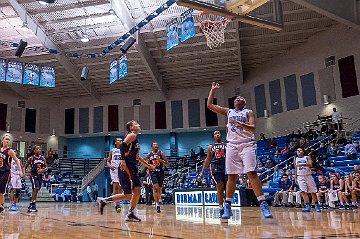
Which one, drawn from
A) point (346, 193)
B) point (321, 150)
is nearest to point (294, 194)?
point (346, 193)

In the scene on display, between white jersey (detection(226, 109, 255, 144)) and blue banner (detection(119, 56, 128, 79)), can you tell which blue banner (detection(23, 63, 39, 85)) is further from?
white jersey (detection(226, 109, 255, 144))

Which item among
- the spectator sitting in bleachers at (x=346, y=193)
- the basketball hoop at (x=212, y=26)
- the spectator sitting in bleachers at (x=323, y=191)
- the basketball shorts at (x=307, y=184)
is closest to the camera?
the basketball shorts at (x=307, y=184)

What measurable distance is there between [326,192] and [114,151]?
6.11 metres

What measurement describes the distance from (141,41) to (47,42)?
5.11m

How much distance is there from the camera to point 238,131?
5586 mm

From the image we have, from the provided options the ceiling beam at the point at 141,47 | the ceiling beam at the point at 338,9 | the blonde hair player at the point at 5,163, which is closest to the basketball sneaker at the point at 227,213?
the blonde hair player at the point at 5,163

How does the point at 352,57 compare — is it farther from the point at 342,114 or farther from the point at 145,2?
the point at 145,2

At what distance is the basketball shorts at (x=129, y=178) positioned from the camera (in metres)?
6.12

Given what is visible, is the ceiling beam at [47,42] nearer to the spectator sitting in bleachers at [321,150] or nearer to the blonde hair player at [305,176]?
the spectator sitting in bleachers at [321,150]

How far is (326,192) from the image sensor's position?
35.8 feet

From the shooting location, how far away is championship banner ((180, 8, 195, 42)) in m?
15.2

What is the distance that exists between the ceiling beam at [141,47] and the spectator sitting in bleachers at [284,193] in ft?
35.3

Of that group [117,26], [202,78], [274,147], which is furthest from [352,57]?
[117,26]

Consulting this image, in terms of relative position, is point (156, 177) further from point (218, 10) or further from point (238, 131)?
point (238, 131)
